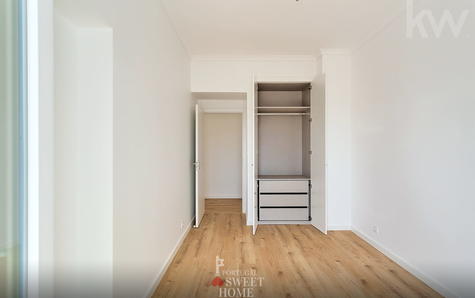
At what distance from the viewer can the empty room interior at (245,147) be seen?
38.3 inches

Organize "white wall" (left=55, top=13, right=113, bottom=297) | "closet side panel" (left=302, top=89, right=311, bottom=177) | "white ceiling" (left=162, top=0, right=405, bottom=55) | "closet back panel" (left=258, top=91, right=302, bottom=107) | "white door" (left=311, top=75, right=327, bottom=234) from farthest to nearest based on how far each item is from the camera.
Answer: "closet back panel" (left=258, top=91, right=302, bottom=107) → "closet side panel" (left=302, top=89, right=311, bottom=177) → "white door" (left=311, top=75, right=327, bottom=234) → "white ceiling" (left=162, top=0, right=405, bottom=55) → "white wall" (left=55, top=13, right=113, bottom=297)

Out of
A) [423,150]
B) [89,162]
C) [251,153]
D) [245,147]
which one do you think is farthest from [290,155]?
[89,162]

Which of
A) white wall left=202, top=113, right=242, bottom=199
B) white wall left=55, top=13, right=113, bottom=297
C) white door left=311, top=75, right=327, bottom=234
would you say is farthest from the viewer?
white wall left=202, top=113, right=242, bottom=199

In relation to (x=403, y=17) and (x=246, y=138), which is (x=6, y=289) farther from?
(x=246, y=138)

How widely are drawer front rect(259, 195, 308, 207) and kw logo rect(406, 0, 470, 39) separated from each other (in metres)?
2.63

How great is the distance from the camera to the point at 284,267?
278 centimetres

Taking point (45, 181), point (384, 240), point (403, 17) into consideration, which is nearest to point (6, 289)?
point (45, 181)

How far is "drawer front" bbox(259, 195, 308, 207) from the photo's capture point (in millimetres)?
4305

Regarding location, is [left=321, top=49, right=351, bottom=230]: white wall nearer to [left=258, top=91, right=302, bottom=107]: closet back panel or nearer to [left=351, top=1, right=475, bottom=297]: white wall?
[left=351, top=1, right=475, bottom=297]: white wall

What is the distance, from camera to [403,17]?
2.77m

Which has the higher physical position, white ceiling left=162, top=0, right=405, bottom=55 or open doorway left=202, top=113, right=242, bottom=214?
white ceiling left=162, top=0, right=405, bottom=55

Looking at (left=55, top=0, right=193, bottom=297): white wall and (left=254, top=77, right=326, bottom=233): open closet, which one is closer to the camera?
(left=55, top=0, right=193, bottom=297): white wall

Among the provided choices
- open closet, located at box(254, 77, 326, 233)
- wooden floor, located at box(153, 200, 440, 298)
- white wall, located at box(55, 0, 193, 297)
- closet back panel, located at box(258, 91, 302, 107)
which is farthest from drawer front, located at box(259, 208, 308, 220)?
closet back panel, located at box(258, 91, 302, 107)

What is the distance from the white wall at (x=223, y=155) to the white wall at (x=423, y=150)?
3.47 metres
